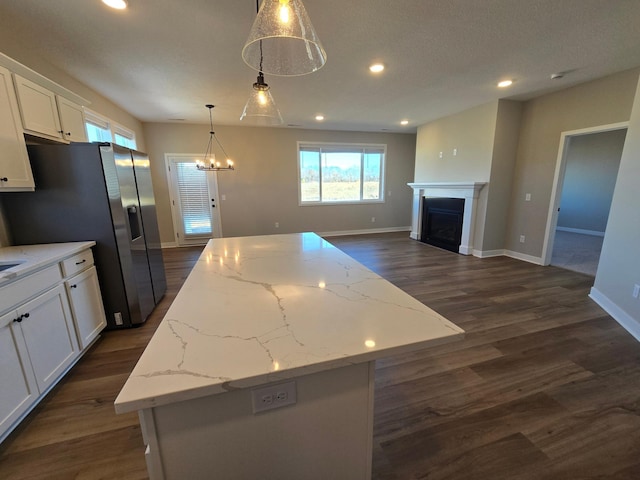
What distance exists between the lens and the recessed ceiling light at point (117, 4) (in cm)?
185

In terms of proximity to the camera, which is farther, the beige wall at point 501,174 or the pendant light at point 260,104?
the beige wall at point 501,174

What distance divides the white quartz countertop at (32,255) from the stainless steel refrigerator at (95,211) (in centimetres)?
14

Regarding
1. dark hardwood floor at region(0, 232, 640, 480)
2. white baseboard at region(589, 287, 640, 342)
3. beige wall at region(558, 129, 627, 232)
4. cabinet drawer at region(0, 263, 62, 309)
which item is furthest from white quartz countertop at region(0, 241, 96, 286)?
beige wall at region(558, 129, 627, 232)

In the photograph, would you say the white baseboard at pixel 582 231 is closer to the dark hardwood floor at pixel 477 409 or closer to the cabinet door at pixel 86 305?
the dark hardwood floor at pixel 477 409

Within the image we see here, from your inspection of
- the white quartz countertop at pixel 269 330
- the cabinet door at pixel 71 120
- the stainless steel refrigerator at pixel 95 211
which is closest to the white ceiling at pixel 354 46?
the cabinet door at pixel 71 120

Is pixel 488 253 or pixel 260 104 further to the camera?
pixel 488 253

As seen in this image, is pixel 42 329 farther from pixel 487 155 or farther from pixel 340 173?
pixel 340 173

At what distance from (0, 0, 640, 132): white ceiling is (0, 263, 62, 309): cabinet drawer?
6.19 ft

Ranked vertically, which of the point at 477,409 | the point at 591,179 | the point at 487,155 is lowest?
the point at 477,409

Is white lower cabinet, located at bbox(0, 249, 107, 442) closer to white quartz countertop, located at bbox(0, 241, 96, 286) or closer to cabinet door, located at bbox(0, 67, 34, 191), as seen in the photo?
white quartz countertop, located at bbox(0, 241, 96, 286)

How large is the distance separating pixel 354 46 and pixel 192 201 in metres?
4.67

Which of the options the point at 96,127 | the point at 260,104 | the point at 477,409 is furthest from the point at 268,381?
the point at 96,127

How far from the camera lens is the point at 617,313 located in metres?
2.65

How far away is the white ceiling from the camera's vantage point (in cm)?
200
